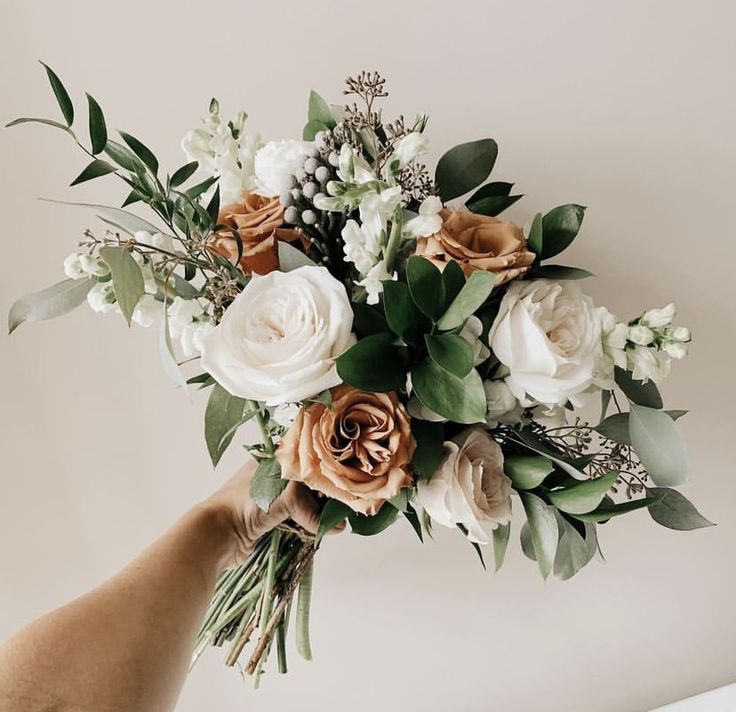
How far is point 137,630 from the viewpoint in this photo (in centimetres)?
70

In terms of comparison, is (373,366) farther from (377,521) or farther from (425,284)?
(377,521)

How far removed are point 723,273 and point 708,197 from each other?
0.11 metres

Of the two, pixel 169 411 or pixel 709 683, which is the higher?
pixel 169 411

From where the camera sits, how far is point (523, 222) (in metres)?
1.00

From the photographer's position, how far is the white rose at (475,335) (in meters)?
0.68

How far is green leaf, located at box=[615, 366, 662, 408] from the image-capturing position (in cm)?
80

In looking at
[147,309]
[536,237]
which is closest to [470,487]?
[536,237]

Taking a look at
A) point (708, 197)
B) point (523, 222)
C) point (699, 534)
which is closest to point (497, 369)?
point (523, 222)

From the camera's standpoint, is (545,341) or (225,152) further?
(225,152)

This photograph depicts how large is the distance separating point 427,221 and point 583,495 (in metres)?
0.29

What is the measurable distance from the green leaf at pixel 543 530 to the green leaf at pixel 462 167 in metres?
0.35

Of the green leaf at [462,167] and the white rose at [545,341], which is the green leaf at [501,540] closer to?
the white rose at [545,341]

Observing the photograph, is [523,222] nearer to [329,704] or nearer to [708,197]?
[708,197]

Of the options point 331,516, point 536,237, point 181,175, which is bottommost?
point 331,516
